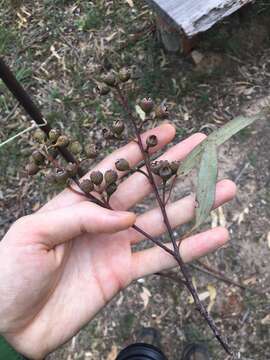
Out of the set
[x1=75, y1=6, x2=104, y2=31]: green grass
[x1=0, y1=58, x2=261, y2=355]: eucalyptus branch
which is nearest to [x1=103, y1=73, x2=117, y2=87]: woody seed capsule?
[x1=0, y1=58, x2=261, y2=355]: eucalyptus branch

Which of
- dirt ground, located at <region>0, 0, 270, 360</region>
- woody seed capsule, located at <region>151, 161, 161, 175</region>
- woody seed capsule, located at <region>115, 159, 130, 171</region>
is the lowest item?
dirt ground, located at <region>0, 0, 270, 360</region>

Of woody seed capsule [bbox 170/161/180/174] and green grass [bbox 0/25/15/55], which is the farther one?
green grass [bbox 0/25/15/55]

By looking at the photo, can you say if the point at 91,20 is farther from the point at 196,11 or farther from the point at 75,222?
the point at 75,222

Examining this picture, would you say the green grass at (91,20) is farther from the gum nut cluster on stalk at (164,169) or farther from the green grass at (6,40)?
the gum nut cluster on stalk at (164,169)

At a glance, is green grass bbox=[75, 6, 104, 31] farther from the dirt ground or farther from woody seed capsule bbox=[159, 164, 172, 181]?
woody seed capsule bbox=[159, 164, 172, 181]

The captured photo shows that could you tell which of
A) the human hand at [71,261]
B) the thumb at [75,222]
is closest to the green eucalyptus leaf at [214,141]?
the human hand at [71,261]

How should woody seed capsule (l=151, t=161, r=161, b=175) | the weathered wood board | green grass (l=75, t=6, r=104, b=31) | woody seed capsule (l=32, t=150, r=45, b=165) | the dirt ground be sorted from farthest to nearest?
green grass (l=75, t=6, r=104, b=31) < the dirt ground < the weathered wood board < woody seed capsule (l=151, t=161, r=161, b=175) < woody seed capsule (l=32, t=150, r=45, b=165)
